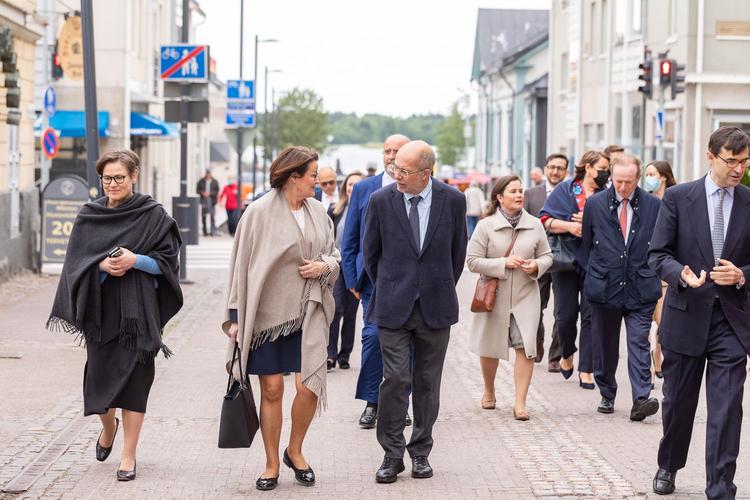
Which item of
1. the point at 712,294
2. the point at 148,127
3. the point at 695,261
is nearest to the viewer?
the point at 712,294

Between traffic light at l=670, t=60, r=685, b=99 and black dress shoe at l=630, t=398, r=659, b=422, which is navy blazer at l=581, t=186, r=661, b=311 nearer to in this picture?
black dress shoe at l=630, t=398, r=659, b=422

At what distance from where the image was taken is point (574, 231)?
431 inches

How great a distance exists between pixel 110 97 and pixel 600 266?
2786 cm

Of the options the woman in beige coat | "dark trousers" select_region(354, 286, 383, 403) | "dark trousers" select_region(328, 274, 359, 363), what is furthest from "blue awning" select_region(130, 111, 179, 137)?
"dark trousers" select_region(354, 286, 383, 403)

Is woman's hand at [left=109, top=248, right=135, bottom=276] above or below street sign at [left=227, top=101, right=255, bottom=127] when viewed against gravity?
below

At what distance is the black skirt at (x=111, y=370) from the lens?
7.49m

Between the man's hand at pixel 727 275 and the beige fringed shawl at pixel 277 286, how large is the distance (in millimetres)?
1997

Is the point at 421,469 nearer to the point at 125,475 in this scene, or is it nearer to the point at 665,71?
the point at 125,475

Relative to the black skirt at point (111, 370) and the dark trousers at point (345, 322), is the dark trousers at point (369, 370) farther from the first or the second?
the dark trousers at point (345, 322)

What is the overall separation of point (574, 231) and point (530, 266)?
129cm

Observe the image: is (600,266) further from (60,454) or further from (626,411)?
(60,454)

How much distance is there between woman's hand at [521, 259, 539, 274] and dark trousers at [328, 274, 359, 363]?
263 cm

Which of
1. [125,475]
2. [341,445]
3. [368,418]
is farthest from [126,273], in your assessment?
[368,418]

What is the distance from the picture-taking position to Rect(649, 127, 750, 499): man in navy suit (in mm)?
6691
